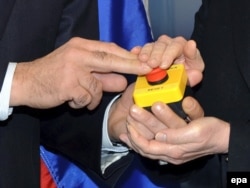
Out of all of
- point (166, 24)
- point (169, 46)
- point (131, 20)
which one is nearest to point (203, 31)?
point (131, 20)

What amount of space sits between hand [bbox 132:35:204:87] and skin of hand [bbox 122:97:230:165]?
0.22 ft

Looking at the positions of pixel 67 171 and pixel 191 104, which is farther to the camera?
pixel 67 171

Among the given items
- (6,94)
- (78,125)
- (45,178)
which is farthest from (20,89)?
(45,178)

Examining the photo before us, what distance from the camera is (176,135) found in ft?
3.43

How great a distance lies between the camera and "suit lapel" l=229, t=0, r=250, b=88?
124 cm

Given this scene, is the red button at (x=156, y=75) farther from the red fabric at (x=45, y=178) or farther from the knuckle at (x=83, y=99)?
the red fabric at (x=45, y=178)

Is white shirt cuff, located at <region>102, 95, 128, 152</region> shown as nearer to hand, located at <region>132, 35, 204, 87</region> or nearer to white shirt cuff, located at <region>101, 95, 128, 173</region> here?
white shirt cuff, located at <region>101, 95, 128, 173</region>

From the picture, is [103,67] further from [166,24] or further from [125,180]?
[166,24]

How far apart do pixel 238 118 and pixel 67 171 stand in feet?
1.39

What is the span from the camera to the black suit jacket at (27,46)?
3.63 feet

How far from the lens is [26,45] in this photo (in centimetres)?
113

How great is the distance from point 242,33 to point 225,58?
2.9 inches

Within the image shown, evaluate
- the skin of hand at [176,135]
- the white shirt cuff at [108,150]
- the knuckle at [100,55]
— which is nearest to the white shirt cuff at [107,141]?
the white shirt cuff at [108,150]

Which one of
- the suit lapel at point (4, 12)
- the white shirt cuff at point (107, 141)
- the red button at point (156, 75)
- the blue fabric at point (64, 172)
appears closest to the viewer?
the red button at point (156, 75)
